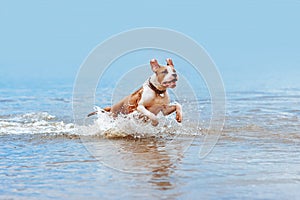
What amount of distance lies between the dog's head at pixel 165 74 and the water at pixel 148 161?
855 mm

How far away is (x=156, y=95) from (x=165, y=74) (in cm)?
43

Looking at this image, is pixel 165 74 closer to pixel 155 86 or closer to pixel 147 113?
pixel 155 86

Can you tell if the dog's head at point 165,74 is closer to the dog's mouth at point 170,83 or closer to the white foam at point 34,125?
the dog's mouth at point 170,83

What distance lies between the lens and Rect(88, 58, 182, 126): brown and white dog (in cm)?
698

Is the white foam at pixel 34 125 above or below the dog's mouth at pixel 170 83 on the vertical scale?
below

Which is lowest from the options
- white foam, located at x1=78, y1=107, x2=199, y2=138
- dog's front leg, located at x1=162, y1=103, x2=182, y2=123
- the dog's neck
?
white foam, located at x1=78, y1=107, x2=199, y2=138

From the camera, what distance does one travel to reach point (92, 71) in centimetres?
714

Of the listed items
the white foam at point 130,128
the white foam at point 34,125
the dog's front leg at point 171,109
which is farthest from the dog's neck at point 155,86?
the white foam at point 34,125

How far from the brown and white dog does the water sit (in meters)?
0.31

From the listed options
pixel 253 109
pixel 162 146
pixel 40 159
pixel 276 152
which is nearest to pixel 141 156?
pixel 162 146

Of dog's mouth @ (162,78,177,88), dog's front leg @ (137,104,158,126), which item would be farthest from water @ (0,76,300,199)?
dog's mouth @ (162,78,177,88)

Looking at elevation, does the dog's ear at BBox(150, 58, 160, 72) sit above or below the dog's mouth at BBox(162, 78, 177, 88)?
above

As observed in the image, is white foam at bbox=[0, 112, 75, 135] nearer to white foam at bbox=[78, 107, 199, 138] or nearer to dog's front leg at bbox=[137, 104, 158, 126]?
white foam at bbox=[78, 107, 199, 138]

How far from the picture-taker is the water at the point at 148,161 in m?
4.00
